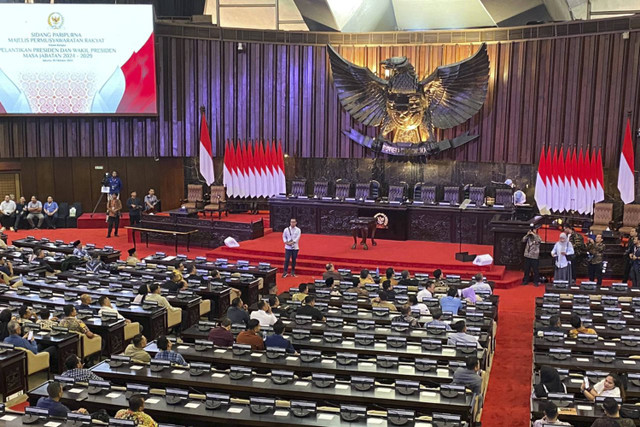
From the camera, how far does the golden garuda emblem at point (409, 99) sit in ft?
58.4

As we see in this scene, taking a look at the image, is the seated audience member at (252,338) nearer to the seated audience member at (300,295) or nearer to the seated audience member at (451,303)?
the seated audience member at (300,295)

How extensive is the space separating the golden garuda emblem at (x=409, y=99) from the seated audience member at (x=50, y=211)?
26.7 ft

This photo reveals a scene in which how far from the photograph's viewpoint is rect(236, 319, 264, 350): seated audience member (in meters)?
8.05

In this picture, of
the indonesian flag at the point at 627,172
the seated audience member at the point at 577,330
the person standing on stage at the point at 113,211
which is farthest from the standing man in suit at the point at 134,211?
the seated audience member at the point at 577,330

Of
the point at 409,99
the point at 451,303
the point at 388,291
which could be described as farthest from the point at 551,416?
the point at 409,99

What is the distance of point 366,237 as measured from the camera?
16.4 metres

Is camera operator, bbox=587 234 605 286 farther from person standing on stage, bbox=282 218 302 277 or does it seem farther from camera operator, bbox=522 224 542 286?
person standing on stage, bbox=282 218 302 277

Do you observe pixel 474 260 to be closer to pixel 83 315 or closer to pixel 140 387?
pixel 83 315

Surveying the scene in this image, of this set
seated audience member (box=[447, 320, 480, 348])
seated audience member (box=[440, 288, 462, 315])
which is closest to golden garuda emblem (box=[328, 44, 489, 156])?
seated audience member (box=[440, 288, 462, 315])

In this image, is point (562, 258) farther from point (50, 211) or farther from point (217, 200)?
point (50, 211)

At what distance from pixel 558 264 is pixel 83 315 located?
26.0 ft

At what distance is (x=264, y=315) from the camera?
9.02m

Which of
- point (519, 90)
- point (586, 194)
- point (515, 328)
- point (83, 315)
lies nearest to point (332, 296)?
point (515, 328)

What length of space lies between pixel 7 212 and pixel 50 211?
1.05 meters
